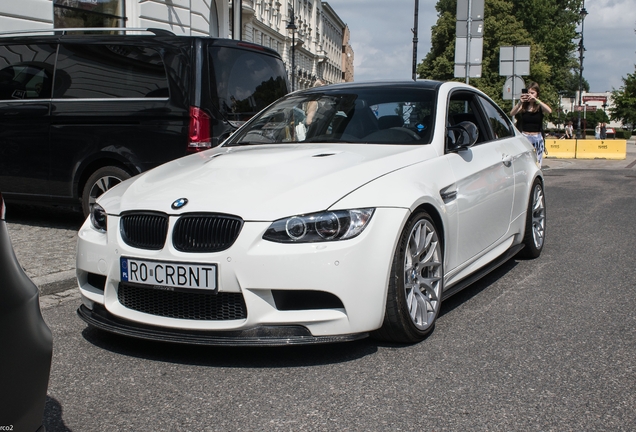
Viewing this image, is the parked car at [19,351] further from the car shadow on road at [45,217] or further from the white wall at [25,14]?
the white wall at [25,14]

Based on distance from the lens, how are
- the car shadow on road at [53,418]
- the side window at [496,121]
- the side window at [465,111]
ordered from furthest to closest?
the side window at [496,121]
the side window at [465,111]
the car shadow on road at [53,418]

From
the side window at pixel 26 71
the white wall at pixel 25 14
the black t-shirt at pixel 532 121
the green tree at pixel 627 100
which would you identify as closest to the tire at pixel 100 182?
the side window at pixel 26 71

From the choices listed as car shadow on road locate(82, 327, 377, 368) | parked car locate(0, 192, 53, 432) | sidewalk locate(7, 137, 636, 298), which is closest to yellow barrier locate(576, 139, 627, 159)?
sidewalk locate(7, 137, 636, 298)

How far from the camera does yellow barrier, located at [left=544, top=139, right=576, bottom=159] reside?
27109mm

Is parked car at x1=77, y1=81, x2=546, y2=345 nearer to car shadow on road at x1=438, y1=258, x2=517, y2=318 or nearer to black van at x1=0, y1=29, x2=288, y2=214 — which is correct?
car shadow on road at x1=438, y1=258, x2=517, y2=318

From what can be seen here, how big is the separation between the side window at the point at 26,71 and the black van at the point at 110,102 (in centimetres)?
1

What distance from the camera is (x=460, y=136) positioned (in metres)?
4.94

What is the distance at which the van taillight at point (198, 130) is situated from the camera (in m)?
7.00

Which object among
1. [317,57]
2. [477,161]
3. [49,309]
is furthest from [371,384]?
[317,57]

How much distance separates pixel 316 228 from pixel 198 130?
3645 millimetres

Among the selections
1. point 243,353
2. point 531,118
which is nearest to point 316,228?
point 243,353

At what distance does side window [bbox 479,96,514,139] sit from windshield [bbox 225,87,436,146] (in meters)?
1.03

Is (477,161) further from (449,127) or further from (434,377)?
(434,377)

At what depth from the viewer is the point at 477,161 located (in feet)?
16.9
